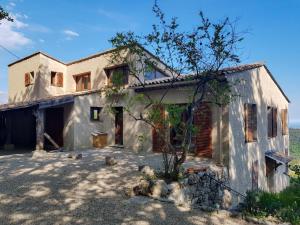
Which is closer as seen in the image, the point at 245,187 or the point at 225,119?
the point at 225,119

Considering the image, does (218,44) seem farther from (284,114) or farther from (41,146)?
(284,114)

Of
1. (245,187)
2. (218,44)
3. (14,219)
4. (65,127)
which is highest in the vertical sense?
(218,44)

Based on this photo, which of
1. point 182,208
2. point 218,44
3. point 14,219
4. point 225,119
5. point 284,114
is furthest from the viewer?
point 284,114

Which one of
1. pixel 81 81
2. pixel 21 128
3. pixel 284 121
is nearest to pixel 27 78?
pixel 21 128

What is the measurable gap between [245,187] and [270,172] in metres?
4.49

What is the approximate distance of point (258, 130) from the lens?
1552 cm

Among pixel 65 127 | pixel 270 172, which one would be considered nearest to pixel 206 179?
pixel 270 172

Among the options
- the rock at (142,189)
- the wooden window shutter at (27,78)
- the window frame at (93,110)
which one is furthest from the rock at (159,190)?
the wooden window shutter at (27,78)

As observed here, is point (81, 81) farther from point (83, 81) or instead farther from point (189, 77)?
point (189, 77)

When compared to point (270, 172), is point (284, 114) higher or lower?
higher

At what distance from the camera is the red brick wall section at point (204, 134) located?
12875mm

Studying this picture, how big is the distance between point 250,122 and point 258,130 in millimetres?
1193

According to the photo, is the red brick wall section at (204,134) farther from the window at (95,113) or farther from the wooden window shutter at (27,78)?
the wooden window shutter at (27,78)

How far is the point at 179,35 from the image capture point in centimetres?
Result: 963
